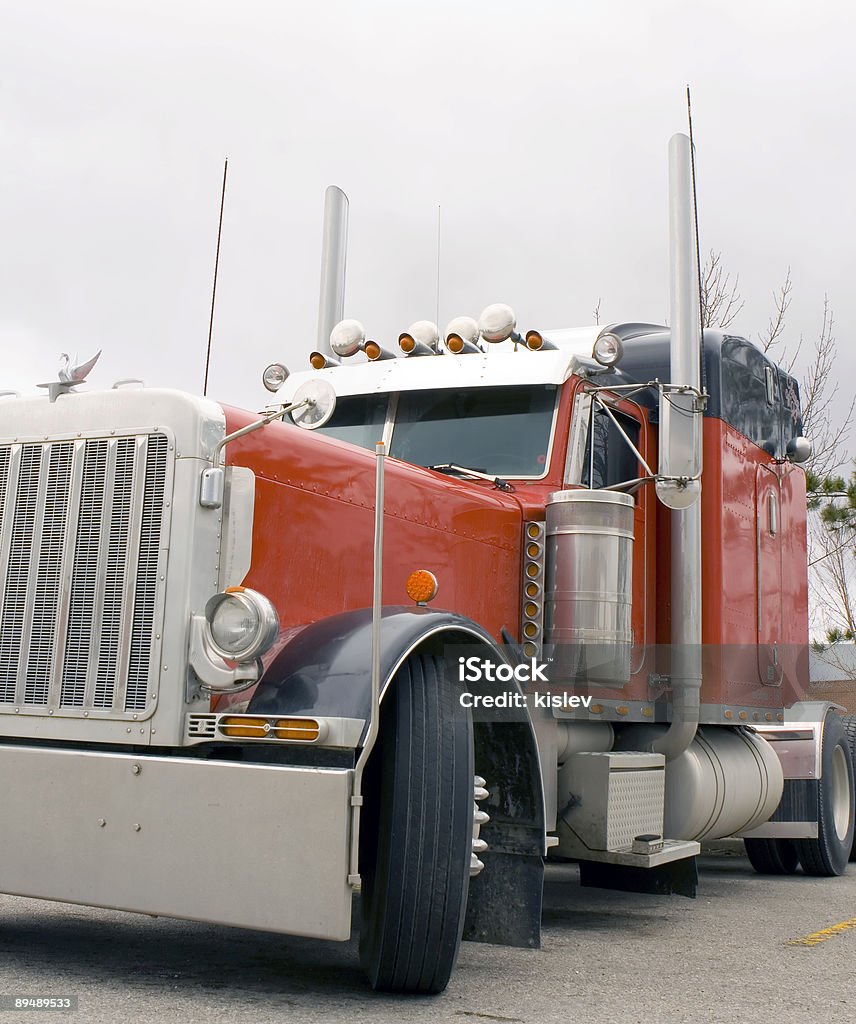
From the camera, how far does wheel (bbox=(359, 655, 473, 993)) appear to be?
13.4ft

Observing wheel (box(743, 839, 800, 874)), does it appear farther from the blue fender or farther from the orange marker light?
the orange marker light

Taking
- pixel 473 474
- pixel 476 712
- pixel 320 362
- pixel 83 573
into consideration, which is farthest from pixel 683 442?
pixel 83 573

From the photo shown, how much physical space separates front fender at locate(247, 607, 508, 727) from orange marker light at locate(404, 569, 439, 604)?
355 mm

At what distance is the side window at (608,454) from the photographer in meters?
6.59

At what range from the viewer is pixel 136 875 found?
13.3 ft

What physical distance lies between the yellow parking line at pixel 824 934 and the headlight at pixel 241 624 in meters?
3.39

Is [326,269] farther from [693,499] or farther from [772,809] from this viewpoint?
[772,809]

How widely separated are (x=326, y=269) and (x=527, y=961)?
5.41m

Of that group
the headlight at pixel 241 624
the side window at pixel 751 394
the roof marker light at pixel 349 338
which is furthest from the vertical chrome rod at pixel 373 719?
the side window at pixel 751 394

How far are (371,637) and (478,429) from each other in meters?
2.54

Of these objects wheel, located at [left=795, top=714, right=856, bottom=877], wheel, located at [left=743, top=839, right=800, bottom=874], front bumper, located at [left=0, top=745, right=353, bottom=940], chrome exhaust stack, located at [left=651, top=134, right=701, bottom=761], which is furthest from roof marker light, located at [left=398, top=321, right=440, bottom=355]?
wheel, located at [left=743, top=839, right=800, bottom=874]

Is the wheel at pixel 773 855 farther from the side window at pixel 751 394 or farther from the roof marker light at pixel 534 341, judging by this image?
the roof marker light at pixel 534 341

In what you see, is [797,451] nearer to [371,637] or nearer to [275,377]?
[275,377]

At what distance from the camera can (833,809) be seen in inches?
378
